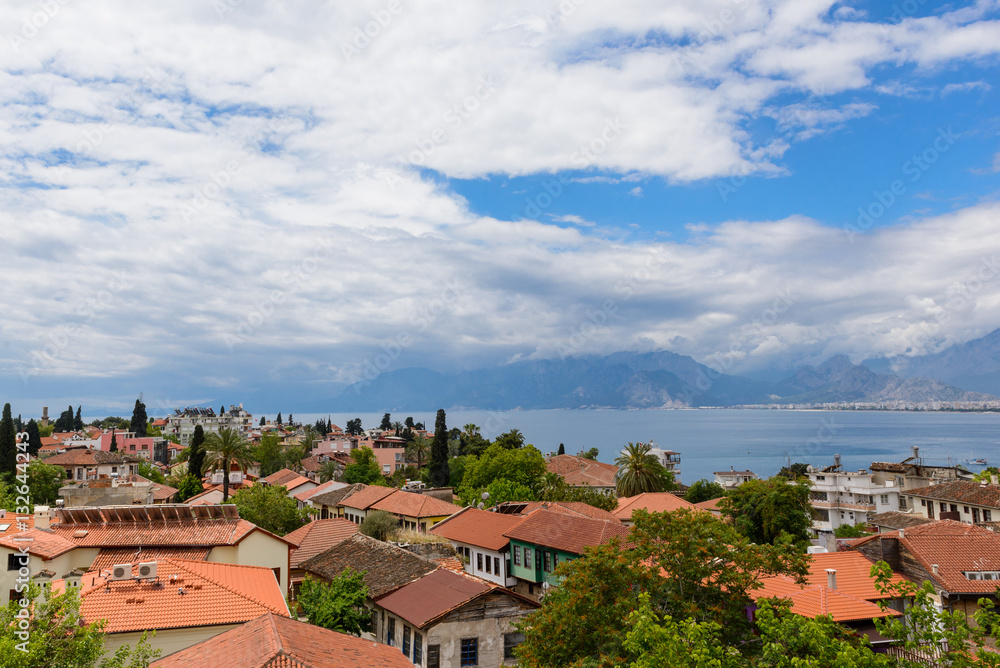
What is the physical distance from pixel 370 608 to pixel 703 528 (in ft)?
54.8

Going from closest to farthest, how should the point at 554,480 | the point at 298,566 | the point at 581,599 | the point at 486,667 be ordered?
the point at 581,599, the point at 486,667, the point at 298,566, the point at 554,480

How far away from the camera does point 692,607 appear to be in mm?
15773

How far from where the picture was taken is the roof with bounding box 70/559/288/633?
1720 centimetres

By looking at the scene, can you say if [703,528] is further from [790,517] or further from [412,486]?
[412,486]

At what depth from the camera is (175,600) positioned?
60.4ft

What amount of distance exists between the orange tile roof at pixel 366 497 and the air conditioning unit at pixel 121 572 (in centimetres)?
4034

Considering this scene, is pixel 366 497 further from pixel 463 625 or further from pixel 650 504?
pixel 463 625

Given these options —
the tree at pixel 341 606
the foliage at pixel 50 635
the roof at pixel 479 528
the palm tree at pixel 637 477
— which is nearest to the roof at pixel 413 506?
the roof at pixel 479 528

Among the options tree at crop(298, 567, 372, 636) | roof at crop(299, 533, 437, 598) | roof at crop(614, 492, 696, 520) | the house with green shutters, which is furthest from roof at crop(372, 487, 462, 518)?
tree at crop(298, 567, 372, 636)

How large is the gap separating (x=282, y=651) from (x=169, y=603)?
25.2 ft

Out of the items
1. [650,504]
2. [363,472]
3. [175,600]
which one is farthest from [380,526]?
[363,472]

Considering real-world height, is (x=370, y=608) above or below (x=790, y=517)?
below

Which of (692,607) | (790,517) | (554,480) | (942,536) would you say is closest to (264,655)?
(692,607)

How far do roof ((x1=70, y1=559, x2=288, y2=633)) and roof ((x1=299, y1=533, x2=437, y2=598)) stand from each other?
8346mm
